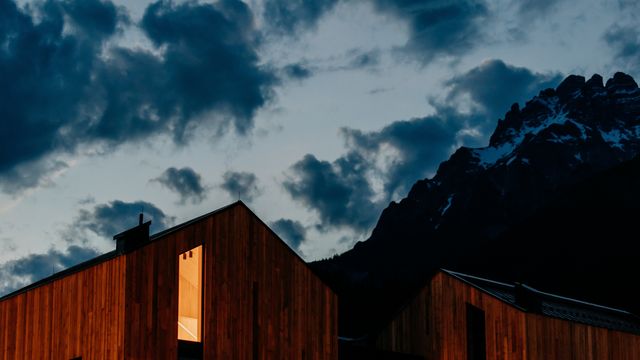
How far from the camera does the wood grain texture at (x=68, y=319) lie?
15.6 meters

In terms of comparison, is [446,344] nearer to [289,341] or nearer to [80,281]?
[289,341]

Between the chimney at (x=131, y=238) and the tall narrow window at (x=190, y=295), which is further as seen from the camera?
the tall narrow window at (x=190, y=295)

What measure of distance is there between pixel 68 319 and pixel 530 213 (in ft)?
412

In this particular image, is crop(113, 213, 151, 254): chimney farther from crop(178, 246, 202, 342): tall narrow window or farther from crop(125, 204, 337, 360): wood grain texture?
crop(178, 246, 202, 342): tall narrow window

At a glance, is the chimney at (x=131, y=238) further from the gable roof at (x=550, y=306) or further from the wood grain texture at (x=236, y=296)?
the gable roof at (x=550, y=306)

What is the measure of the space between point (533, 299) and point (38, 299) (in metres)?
13.6

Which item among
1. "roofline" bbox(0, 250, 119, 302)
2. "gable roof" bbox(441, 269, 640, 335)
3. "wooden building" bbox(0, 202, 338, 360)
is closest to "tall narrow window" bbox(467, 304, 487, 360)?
"gable roof" bbox(441, 269, 640, 335)

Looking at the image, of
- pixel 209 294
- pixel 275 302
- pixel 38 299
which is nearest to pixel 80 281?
pixel 38 299

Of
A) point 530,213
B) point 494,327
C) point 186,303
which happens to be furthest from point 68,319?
point 530,213

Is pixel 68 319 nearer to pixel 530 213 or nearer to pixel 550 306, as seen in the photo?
pixel 550 306

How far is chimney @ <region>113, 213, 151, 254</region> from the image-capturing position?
16047mm

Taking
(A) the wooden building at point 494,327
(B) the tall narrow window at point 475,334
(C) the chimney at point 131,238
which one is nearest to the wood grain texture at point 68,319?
(C) the chimney at point 131,238

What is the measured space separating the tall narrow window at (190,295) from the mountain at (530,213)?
5933cm

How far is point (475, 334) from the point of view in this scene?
22.8 meters
